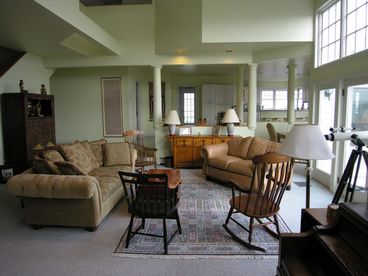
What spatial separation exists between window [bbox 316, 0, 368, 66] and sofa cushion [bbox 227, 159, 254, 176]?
7.23ft

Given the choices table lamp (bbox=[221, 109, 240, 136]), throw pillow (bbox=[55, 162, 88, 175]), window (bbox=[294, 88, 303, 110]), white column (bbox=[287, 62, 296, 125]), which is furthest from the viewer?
window (bbox=[294, 88, 303, 110])

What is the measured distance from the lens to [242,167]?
14.5 ft

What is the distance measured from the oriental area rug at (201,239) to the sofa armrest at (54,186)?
0.67 metres

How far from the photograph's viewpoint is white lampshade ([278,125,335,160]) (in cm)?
193

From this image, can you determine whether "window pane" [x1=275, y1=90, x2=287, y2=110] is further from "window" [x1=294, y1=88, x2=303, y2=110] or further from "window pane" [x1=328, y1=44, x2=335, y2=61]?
"window pane" [x1=328, y1=44, x2=335, y2=61]

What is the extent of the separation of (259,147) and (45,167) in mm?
3367

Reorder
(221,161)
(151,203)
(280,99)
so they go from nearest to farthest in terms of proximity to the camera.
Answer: (151,203) → (221,161) → (280,99)

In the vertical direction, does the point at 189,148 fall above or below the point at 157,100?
below

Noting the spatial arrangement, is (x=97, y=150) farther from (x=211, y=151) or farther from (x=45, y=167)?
(x=211, y=151)

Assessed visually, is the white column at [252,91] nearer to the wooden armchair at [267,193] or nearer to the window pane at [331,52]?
the window pane at [331,52]

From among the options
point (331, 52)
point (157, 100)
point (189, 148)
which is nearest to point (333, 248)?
point (331, 52)

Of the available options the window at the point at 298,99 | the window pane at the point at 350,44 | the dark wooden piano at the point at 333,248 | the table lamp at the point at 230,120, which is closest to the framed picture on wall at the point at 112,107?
the table lamp at the point at 230,120

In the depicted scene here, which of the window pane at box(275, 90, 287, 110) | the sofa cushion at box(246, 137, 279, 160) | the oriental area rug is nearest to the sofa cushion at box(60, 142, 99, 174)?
the oriental area rug

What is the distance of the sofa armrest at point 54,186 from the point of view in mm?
2916
